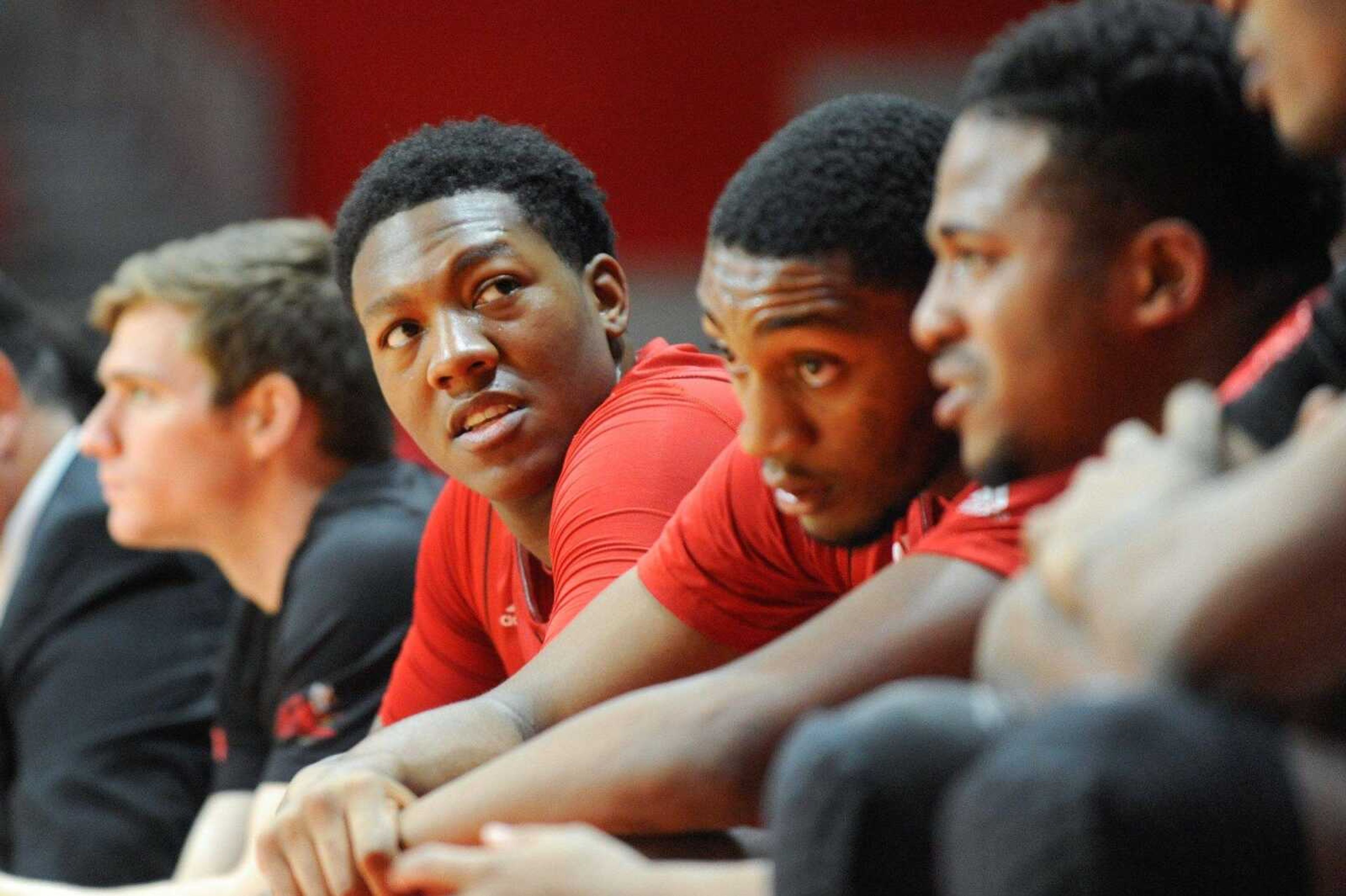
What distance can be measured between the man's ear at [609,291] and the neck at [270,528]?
0.67 metres

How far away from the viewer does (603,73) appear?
5.39 meters

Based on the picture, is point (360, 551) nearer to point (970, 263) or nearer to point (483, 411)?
point (483, 411)

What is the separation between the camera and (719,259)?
1.36 meters

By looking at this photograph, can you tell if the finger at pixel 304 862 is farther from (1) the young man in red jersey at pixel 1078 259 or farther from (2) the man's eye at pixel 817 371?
(2) the man's eye at pixel 817 371

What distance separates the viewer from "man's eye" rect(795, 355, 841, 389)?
1305 mm

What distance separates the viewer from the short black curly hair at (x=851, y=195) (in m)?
1.32

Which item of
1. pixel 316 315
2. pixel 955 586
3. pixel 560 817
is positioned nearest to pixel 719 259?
pixel 955 586

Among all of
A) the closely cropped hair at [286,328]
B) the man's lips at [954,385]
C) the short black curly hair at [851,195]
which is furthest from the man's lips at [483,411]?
the man's lips at [954,385]

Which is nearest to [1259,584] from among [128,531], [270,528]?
[270,528]

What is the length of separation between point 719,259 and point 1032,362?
34 cm

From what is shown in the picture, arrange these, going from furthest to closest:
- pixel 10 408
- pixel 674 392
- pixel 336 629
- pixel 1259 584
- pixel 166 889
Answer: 1. pixel 10 408
2. pixel 336 629
3. pixel 166 889
4. pixel 674 392
5. pixel 1259 584

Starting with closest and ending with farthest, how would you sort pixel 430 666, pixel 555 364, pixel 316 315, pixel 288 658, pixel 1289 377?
1. pixel 1289 377
2. pixel 555 364
3. pixel 430 666
4. pixel 288 658
5. pixel 316 315

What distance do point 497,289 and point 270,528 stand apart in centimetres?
80

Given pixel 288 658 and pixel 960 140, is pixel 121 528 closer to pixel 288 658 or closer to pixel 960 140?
pixel 288 658
